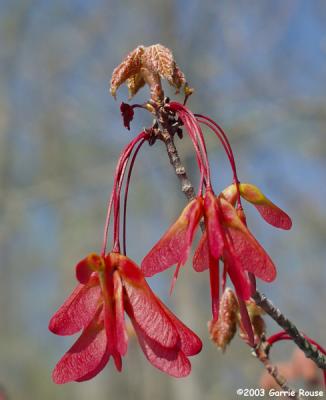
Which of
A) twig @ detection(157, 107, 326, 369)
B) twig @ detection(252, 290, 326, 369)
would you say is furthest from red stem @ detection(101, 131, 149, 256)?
twig @ detection(252, 290, 326, 369)

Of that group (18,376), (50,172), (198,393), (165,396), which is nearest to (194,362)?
(198,393)

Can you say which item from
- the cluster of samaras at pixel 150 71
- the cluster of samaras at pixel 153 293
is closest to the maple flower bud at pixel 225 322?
the cluster of samaras at pixel 153 293

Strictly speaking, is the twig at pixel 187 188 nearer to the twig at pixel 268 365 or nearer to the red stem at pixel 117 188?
the red stem at pixel 117 188

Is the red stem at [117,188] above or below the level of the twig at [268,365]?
above

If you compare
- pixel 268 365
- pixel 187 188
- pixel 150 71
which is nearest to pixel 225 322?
pixel 268 365

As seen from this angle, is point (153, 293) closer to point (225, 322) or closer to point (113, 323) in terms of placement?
point (113, 323)

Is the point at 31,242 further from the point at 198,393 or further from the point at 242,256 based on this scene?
the point at 242,256
